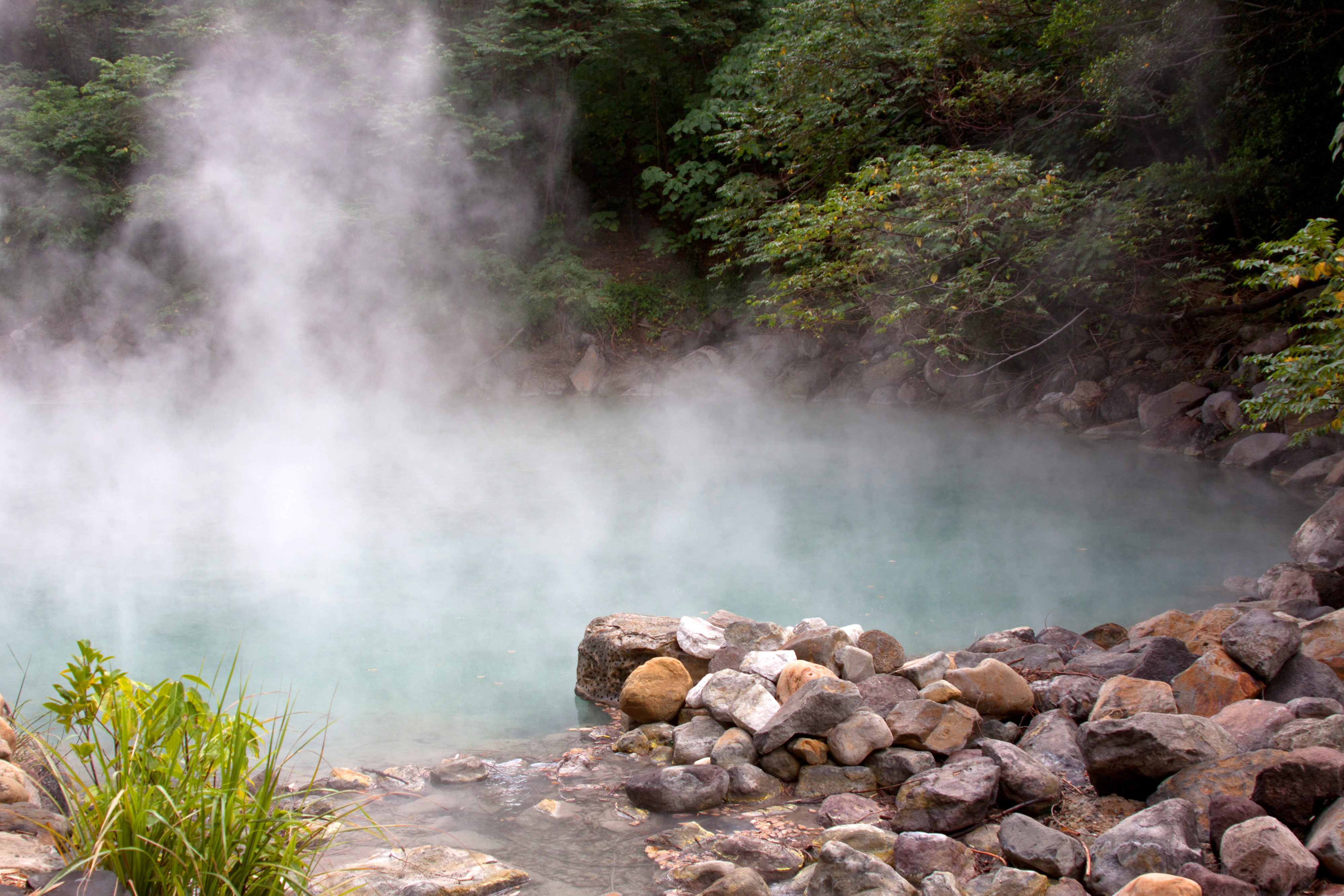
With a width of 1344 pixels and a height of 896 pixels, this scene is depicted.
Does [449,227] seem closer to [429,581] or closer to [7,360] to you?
[7,360]

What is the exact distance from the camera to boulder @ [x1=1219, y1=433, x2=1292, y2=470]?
7.45m

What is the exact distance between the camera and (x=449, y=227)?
1310 cm

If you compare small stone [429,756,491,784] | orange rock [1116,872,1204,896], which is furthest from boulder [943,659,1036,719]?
small stone [429,756,491,784]

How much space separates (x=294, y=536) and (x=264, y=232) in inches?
284

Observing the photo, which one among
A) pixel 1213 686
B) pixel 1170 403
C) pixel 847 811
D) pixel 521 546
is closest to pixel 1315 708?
pixel 1213 686

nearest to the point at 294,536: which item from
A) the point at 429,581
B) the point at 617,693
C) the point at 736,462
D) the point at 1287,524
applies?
the point at 429,581

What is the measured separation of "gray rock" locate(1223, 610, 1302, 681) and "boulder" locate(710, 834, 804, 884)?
170 centimetres

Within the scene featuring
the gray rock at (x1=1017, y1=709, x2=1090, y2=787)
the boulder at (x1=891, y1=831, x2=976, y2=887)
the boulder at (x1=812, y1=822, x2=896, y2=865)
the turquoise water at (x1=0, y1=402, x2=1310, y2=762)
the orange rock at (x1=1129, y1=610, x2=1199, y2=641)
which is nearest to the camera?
the boulder at (x1=891, y1=831, x2=976, y2=887)

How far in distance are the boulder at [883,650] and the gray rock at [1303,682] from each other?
4.00ft

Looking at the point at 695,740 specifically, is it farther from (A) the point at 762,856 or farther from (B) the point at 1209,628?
(B) the point at 1209,628

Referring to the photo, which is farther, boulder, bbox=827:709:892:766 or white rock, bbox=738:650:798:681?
white rock, bbox=738:650:798:681

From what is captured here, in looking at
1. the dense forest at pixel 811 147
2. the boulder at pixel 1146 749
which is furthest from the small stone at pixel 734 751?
the dense forest at pixel 811 147

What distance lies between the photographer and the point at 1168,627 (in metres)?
3.86

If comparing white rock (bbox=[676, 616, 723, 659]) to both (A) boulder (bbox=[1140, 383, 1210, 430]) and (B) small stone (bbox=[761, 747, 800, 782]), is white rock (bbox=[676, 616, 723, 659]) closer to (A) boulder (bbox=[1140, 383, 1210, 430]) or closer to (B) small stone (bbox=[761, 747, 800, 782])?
(B) small stone (bbox=[761, 747, 800, 782])
